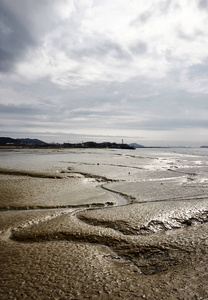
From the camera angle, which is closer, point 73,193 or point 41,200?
point 41,200

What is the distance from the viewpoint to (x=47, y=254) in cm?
150

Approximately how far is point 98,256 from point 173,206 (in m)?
1.82

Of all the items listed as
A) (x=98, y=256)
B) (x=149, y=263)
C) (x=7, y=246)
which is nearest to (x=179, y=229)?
(x=149, y=263)

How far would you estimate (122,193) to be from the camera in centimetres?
393

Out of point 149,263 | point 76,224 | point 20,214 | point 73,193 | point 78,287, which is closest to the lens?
point 78,287

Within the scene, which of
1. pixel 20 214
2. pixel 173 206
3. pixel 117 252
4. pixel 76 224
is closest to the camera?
pixel 117 252

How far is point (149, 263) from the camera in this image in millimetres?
1436

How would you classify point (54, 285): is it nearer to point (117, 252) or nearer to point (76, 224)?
point (117, 252)

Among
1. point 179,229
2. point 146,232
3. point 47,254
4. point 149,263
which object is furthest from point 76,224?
point 179,229

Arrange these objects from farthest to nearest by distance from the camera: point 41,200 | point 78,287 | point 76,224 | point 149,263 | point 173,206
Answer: point 41,200, point 173,206, point 76,224, point 149,263, point 78,287

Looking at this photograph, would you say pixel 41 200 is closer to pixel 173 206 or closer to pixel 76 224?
pixel 76 224

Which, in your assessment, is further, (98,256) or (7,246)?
(7,246)

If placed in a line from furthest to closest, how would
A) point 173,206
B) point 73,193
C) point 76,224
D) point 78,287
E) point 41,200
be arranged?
point 73,193 < point 41,200 < point 173,206 < point 76,224 < point 78,287

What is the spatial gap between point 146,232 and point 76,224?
31.5 inches
